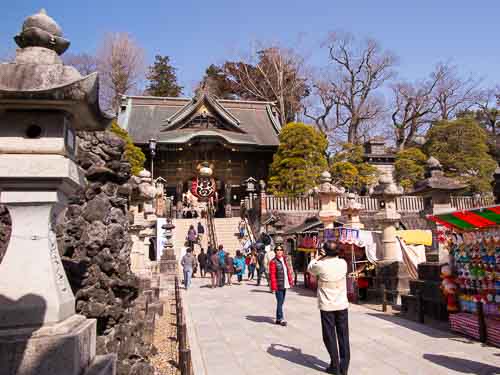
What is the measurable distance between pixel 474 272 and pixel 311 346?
3.07m

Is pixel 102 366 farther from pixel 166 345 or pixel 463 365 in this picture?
pixel 463 365

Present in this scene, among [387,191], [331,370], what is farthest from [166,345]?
[387,191]

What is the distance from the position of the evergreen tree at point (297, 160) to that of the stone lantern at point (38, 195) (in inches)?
824

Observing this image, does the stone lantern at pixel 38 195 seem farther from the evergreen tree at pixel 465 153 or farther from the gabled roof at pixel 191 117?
the evergreen tree at pixel 465 153

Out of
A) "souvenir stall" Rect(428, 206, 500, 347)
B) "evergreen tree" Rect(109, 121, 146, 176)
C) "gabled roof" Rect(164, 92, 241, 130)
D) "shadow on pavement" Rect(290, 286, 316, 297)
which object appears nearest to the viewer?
"souvenir stall" Rect(428, 206, 500, 347)

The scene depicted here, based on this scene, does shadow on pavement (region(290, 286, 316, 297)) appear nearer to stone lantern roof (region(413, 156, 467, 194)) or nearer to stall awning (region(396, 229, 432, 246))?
stall awning (region(396, 229, 432, 246))

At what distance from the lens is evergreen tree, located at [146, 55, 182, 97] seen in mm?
45688

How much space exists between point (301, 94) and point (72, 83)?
38501mm

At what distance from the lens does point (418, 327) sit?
24.1ft

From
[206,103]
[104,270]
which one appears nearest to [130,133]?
[206,103]

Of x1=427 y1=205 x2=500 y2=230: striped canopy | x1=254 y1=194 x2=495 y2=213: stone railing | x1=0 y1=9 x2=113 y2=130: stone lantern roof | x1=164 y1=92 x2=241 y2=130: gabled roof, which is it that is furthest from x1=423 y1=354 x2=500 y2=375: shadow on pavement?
x1=164 y1=92 x2=241 y2=130: gabled roof

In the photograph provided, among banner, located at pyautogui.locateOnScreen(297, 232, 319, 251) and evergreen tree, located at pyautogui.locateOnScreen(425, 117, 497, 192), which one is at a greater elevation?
evergreen tree, located at pyautogui.locateOnScreen(425, 117, 497, 192)

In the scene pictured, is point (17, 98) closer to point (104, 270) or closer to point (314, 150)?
point (104, 270)

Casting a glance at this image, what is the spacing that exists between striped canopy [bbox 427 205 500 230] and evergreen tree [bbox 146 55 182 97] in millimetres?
42445
